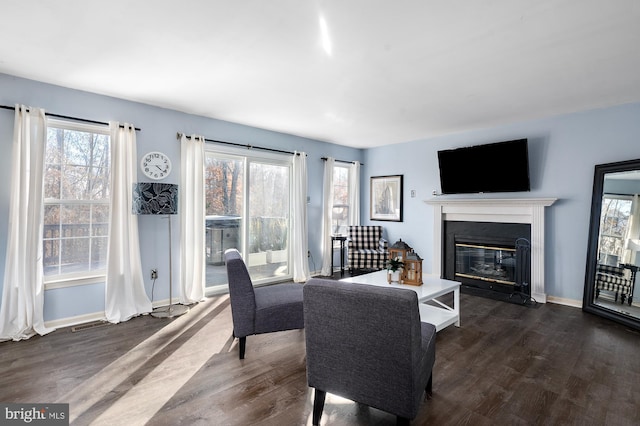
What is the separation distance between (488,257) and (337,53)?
3915mm

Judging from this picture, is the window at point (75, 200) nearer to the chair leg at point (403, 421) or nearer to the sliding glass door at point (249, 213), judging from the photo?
the sliding glass door at point (249, 213)

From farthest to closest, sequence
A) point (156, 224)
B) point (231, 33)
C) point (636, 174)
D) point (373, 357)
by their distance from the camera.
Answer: point (156, 224)
point (636, 174)
point (231, 33)
point (373, 357)

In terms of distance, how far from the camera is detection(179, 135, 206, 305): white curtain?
410 cm

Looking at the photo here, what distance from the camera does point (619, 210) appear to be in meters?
3.65

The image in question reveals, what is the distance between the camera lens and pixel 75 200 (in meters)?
3.45

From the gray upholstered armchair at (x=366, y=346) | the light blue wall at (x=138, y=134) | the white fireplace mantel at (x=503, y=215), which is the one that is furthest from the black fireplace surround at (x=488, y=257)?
the gray upholstered armchair at (x=366, y=346)

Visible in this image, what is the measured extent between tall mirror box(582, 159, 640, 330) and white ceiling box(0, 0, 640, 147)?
888 millimetres

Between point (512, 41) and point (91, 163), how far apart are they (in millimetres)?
4161

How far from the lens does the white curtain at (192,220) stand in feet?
13.4

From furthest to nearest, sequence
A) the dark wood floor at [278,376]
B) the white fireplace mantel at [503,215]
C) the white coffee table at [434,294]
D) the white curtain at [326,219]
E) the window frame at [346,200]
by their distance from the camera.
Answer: the window frame at [346,200] < the white curtain at [326,219] < the white fireplace mantel at [503,215] < the white coffee table at [434,294] < the dark wood floor at [278,376]

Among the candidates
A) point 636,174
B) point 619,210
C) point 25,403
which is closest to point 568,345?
point 619,210

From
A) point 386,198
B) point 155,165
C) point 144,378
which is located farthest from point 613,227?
point 155,165

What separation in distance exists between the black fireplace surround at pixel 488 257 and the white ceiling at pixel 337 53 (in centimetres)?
173

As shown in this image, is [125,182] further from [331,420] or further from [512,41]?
[512,41]
